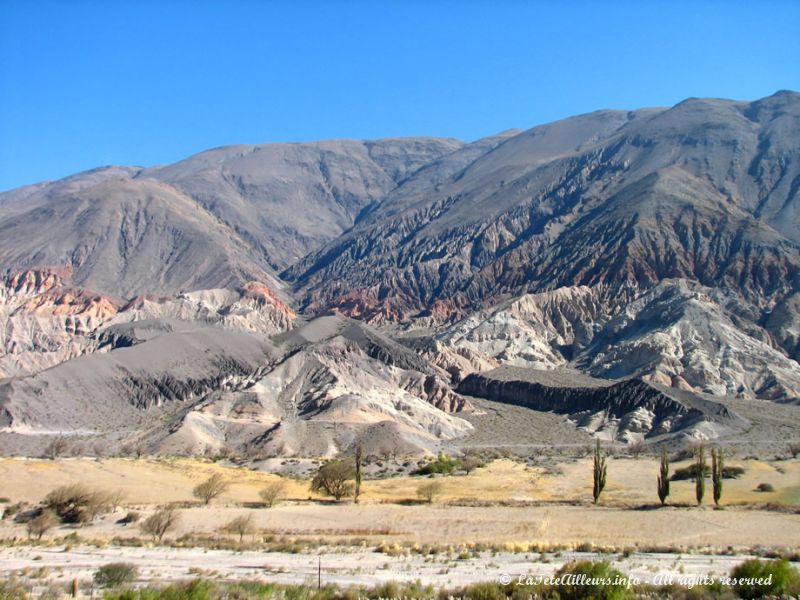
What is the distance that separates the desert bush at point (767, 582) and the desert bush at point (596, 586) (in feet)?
8.18

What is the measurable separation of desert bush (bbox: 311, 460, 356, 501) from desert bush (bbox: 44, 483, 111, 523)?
48.0ft

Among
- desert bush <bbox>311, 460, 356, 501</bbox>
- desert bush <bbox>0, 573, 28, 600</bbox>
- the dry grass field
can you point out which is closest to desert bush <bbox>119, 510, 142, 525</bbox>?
the dry grass field

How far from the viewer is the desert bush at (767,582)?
17.0 m

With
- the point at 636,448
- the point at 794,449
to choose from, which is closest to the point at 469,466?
the point at 636,448

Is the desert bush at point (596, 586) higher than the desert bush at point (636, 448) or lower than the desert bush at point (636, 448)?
higher

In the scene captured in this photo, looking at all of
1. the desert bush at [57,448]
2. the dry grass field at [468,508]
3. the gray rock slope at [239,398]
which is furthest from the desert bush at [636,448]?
the desert bush at [57,448]

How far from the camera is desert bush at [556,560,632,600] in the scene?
16.3 meters

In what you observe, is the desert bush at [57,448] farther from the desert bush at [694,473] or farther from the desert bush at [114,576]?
the desert bush at [114,576]

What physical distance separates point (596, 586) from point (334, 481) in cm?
3102

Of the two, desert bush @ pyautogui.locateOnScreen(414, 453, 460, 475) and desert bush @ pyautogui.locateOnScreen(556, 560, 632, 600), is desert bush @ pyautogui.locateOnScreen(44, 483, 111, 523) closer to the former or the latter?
desert bush @ pyautogui.locateOnScreen(556, 560, 632, 600)

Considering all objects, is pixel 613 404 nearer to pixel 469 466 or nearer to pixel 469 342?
pixel 469 466

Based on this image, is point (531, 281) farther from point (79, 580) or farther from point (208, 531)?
point (79, 580)

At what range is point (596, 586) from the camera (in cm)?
1675

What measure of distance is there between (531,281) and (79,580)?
165 meters
